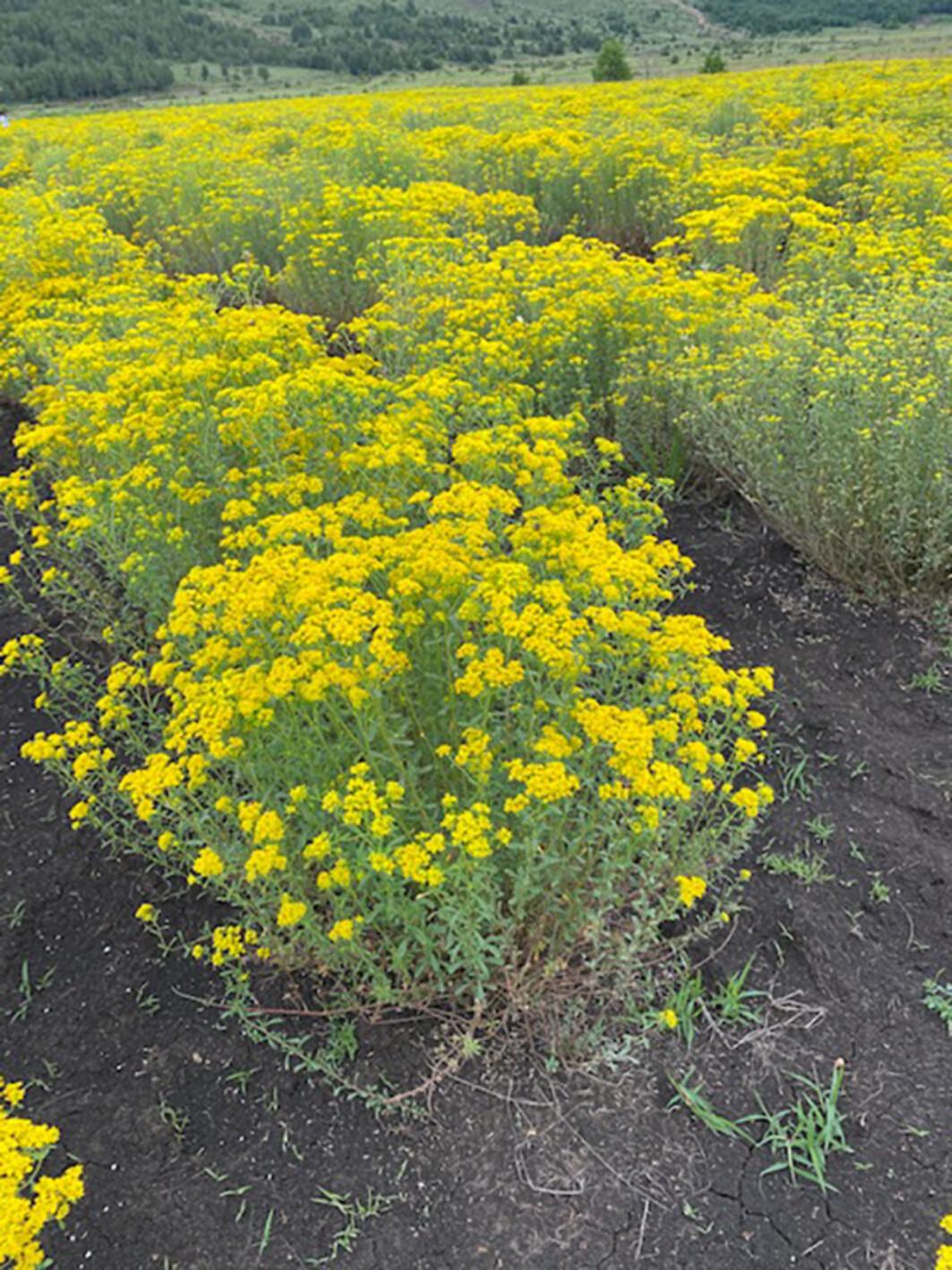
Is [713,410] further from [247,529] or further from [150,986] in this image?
[150,986]

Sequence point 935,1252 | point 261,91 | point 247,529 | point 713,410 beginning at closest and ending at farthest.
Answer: point 935,1252 → point 247,529 → point 713,410 → point 261,91

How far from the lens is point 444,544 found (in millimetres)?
2918

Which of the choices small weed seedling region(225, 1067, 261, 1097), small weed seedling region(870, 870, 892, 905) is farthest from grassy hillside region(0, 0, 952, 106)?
small weed seedling region(225, 1067, 261, 1097)

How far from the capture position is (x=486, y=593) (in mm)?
2756

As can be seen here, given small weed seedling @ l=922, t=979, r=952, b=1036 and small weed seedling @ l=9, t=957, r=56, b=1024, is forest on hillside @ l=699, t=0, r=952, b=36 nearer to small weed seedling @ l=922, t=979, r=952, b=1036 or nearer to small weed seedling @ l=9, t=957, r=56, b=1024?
small weed seedling @ l=922, t=979, r=952, b=1036

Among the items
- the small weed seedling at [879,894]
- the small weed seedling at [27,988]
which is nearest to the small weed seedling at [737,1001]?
the small weed seedling at [879,894]

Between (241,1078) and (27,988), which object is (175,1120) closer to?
(241,1078)

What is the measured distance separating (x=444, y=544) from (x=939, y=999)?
93.6 inches

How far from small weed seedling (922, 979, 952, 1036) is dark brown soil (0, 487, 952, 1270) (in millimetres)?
42

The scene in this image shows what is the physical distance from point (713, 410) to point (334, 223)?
4.93 meters

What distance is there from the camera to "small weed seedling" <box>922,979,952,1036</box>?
3.01 meters

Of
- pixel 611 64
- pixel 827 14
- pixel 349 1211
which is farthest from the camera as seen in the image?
pixel 827 14

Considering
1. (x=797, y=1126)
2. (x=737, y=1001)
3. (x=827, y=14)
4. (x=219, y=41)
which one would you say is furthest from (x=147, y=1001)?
(x=827, y=14)

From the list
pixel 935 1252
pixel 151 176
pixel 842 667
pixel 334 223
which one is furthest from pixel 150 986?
pixel 151 176
